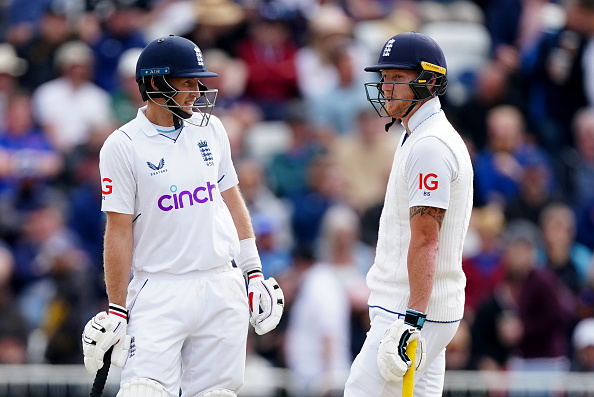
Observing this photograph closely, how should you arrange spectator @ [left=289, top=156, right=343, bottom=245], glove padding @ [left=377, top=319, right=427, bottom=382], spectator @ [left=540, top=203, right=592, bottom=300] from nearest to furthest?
glove padding @ [left=377, top=319, right=427, bottom=382], spectator @ [left=540, top=203, right=592, bottom=300], spectator @ [left=289, top=156, right=343, bottom=245]

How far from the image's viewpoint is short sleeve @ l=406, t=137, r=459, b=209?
6.31 metres

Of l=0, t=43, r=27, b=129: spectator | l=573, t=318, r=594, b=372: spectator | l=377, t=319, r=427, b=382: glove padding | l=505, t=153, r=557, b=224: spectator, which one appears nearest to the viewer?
l=377, t=319, r=427, b=382: glove padding

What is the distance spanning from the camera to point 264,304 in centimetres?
704

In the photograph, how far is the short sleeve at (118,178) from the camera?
6559mm

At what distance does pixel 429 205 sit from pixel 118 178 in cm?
181

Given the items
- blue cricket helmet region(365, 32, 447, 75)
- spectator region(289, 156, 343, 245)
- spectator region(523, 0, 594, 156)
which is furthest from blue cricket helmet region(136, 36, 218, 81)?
spectator region(523, 0, 594, 156)

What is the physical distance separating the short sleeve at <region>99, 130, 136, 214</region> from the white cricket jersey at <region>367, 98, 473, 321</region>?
4.95 feet

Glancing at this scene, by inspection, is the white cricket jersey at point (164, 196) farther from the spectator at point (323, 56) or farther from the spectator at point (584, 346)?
the spectator at point (323, 56)

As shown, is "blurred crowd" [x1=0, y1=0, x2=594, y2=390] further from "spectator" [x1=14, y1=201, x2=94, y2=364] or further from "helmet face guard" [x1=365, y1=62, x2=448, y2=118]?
"helmet face guard" [x1=365, y1=62, x2=448, y2=118]

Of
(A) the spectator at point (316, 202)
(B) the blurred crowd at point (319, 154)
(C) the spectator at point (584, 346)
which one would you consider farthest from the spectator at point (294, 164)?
(C) the spectator at point (584, 346)

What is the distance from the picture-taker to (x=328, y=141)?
522 inches

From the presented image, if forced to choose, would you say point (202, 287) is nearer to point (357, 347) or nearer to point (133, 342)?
point (133, 342)

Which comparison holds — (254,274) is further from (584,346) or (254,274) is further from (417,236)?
(584,346)

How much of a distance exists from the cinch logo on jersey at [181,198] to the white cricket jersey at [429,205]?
109cm
